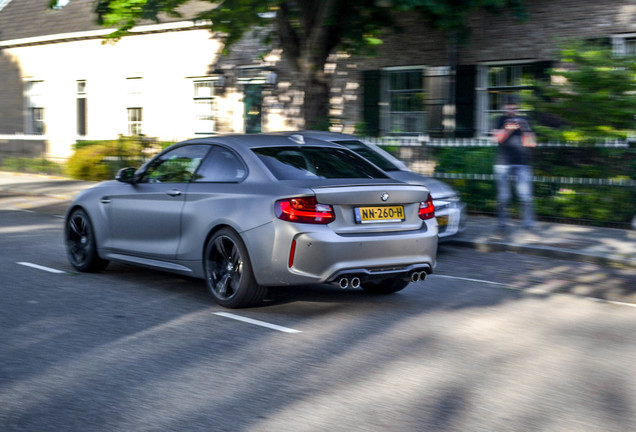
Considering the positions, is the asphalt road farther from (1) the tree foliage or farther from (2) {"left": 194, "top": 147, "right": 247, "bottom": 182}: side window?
(1) the tree foliage

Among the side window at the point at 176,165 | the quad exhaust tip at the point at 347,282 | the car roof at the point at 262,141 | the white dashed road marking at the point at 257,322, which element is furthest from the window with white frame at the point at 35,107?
the quad exhaust tip at the point at 347,282

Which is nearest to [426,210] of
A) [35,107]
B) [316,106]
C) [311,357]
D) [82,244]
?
[311,357]

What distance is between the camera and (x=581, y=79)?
14570mm

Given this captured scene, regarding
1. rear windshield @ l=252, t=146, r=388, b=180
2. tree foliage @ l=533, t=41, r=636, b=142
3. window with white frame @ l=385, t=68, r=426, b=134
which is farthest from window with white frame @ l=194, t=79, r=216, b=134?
rear windshield @ l=252, t=146, r=388, b=180

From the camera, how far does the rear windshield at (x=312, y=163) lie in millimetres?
7137

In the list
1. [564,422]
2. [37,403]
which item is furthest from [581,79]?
[37,403]

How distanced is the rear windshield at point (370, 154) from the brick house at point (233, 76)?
19.3 feet

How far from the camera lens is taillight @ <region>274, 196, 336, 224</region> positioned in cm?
665

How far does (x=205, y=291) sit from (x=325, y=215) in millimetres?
1926

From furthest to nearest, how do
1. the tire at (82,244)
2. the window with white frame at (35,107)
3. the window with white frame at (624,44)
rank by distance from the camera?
1. the window with white frame at (35,107)
2. the window with white frame at (624,44)
3. the tire at (82,244)

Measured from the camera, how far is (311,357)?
5.69 metres

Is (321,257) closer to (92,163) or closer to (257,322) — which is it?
(257,322)

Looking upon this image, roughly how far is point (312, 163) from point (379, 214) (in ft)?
2.68

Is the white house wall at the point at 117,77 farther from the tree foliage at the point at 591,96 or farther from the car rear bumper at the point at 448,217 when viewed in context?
the car rear bumper at the point at 448,217
